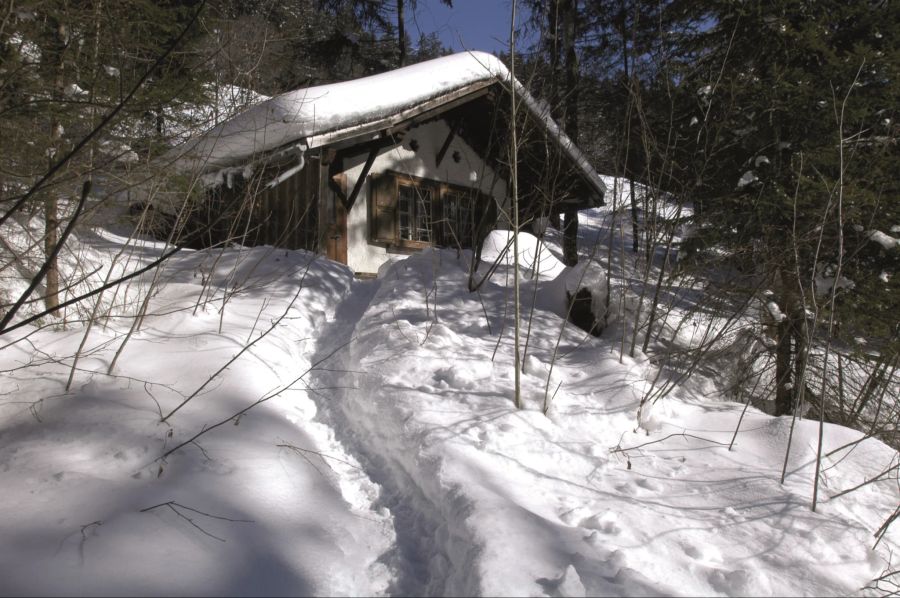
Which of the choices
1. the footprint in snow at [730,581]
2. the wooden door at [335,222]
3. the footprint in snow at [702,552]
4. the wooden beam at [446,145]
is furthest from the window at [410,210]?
the footprint in snow at [730,581]

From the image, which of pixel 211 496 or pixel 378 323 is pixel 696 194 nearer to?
pixel 378 323

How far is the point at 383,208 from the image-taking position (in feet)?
31.3

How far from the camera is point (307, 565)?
204cm

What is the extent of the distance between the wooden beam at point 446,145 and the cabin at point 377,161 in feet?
0.11

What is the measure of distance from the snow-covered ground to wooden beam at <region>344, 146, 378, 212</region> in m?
4.49

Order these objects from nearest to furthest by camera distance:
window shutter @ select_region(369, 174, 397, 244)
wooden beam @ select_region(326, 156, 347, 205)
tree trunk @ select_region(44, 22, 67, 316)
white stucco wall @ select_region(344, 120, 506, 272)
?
tree trunk @ select_region(44, 22, 67, 316), wooden beam @ select_region(326, 156, 347, 205), white stucco wall @ select_region(344, 120, 506, 272), window shutter @ select_region(369, 174, 397, 244)

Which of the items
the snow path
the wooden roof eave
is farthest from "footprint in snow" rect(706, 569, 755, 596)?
the wooden roof eave

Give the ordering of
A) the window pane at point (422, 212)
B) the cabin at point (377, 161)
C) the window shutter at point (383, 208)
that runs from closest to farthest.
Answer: the cabin at point (377, 161) → the window shutter at point (383, 208) → the window pane at point (422, 212)

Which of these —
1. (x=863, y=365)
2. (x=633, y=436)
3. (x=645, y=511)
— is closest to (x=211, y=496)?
(x=645, y=511)

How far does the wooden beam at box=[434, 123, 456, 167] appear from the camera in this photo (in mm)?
9926

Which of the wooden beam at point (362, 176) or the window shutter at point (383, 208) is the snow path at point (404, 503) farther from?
the window shutter at point (383, 208)

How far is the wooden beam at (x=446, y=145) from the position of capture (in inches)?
391

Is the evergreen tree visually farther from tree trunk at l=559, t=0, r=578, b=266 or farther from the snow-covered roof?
tree trunk at l=559, t=0, r=578, b=266

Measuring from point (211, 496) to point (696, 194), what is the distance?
5.28m
